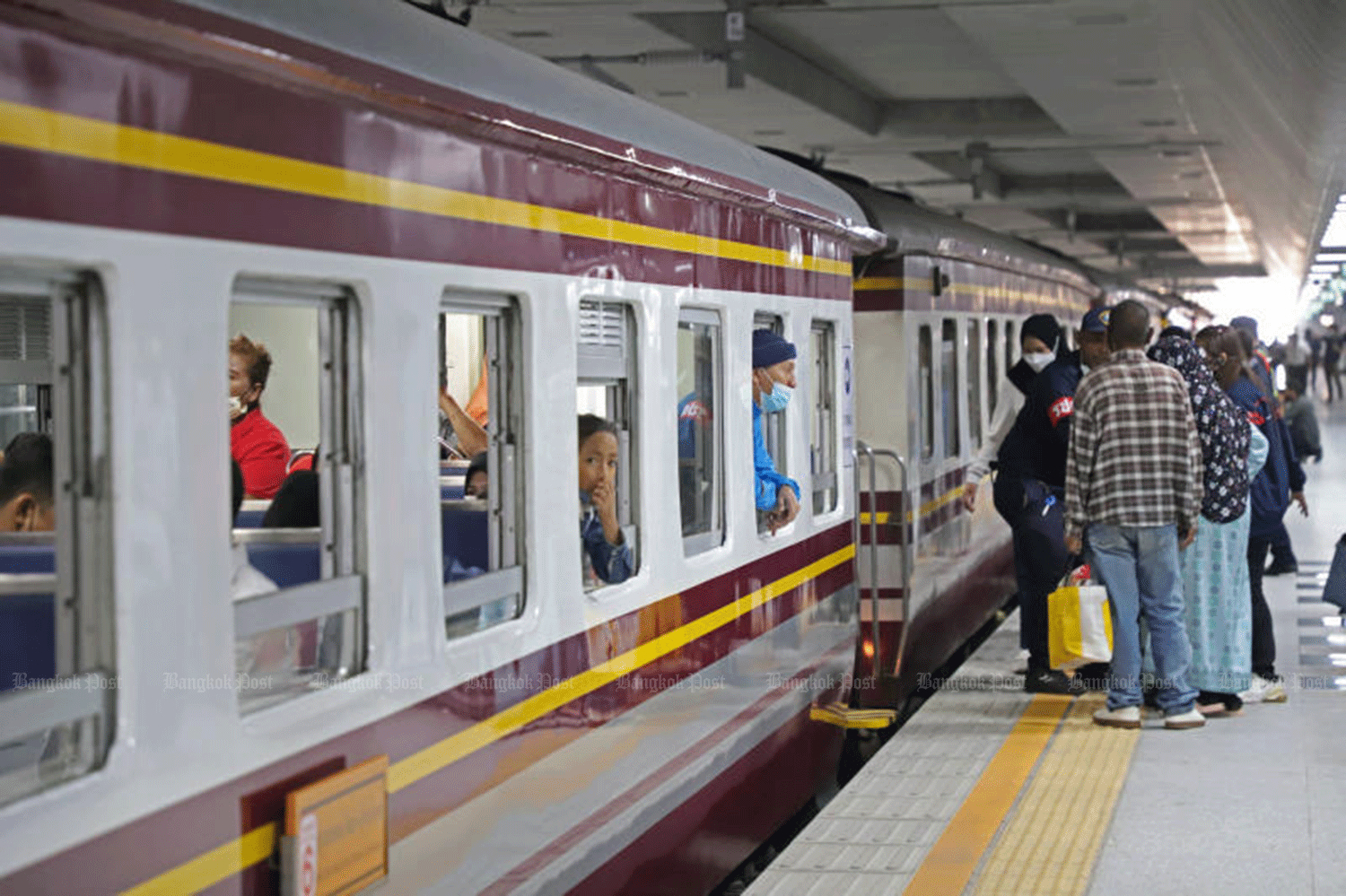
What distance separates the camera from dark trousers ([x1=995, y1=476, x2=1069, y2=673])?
977 centimetres

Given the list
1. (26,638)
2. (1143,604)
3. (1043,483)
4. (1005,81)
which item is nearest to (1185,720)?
(1143,604)

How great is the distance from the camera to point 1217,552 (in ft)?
29.4

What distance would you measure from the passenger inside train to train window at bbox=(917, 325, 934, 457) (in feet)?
20.5

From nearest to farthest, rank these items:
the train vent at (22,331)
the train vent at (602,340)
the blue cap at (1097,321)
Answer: the train vent at (602,340) → the train vent at (22,331) → the blue cap at (1097,321)

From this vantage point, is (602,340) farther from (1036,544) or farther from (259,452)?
(1036,544)

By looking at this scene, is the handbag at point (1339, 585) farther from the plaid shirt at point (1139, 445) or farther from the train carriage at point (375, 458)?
the train carriage at point (375, 458)

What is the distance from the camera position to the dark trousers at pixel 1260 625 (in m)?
9.59

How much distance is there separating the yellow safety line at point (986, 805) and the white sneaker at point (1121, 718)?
0.21 m

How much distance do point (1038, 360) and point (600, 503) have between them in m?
5.01

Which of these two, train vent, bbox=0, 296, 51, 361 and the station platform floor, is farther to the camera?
the station platform floor

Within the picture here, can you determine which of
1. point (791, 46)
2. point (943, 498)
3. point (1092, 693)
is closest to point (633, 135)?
point (1092, 693)

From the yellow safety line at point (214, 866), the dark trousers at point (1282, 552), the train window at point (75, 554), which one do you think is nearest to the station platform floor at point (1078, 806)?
the yellow safety line at point (214, 866)

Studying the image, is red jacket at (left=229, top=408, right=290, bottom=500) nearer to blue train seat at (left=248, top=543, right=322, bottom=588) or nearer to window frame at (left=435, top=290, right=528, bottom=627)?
window frame at (left=435, top=290, right=528, bottom=627)

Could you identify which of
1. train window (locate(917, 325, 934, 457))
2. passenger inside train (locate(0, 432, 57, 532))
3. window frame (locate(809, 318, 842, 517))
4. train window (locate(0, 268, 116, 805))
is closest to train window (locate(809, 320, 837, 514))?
window frame (locate(809, 318, 842, 517))
